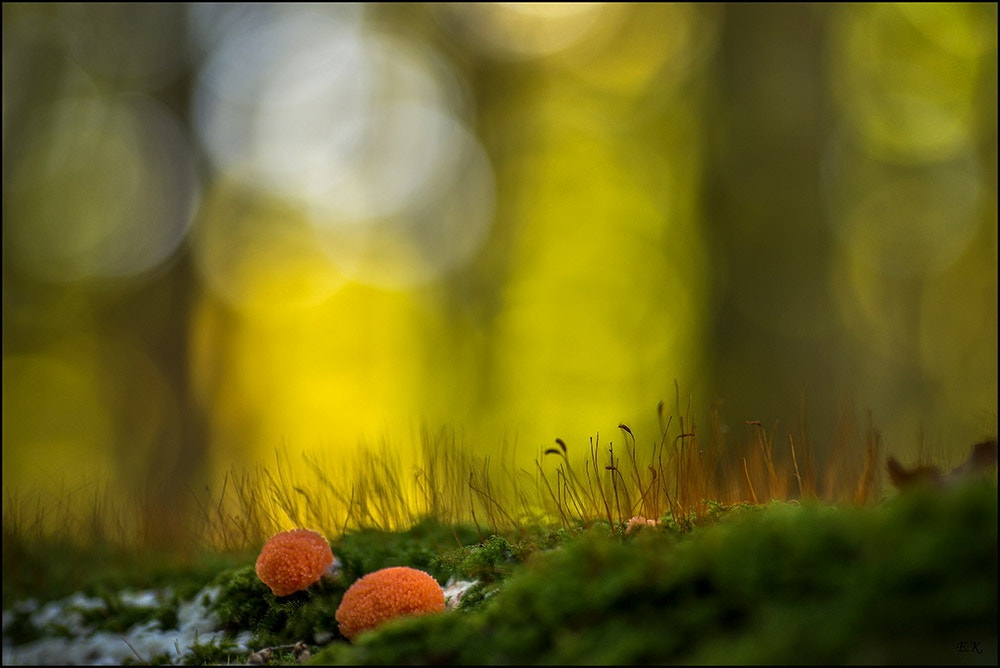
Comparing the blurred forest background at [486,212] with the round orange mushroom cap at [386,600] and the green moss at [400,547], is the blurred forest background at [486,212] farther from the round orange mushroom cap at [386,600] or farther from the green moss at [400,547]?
the round orange mushroom cap at [386,600]

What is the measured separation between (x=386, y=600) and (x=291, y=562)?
43 cm

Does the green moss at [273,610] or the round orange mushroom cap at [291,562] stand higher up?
the round orange mushroom cap at [291,562]

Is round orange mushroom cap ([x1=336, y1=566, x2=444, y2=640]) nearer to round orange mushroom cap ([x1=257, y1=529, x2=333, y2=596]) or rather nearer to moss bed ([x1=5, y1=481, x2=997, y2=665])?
moss bed ([x1=5, y1=481, x2=997, y2=665])

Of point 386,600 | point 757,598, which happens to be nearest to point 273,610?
point 386,600

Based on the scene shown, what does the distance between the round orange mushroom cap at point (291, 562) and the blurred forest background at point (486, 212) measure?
223 inches

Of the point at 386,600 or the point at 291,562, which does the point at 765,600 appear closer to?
the point at 386,600

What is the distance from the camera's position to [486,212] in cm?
1702

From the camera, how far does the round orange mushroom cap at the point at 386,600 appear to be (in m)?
2.12

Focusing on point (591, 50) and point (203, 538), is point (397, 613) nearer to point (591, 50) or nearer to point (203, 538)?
point (203, 538)

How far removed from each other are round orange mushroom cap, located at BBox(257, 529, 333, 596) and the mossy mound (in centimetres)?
59

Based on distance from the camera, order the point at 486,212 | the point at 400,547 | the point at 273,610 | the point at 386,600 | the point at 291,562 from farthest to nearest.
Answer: the point at 486,212, the point at 400,547, the point at 273,610, the point at 291,562, the point at 386,600

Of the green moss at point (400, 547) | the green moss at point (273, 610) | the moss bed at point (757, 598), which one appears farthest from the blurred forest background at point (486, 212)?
the moss bed at point (757, 598)

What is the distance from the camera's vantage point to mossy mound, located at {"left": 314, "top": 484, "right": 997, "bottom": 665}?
49.5 inches

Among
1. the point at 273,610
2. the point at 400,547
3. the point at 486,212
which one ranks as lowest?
the point at 273,610
